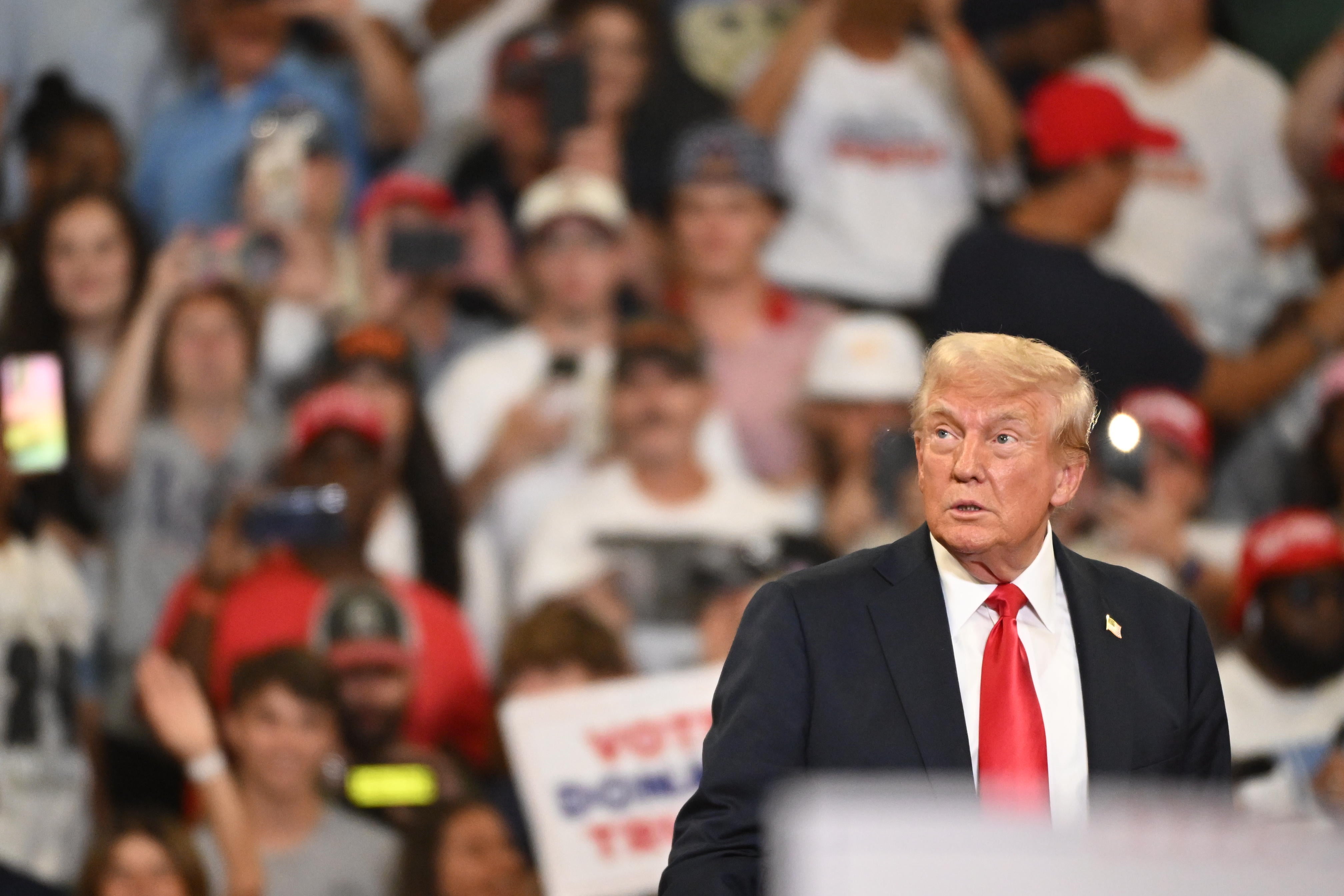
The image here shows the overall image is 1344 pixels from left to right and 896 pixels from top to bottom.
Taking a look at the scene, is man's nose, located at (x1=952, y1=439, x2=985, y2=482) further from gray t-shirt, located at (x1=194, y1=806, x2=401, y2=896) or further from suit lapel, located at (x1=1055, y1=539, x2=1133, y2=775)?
gray t-shirt, located at (x1=194, y1=806, x2=401, y2=896)

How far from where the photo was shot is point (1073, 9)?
18.5ft

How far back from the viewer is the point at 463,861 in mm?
4426

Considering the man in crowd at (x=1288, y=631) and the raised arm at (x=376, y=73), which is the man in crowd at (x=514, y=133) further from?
the man in crowd at (x=1288, y=631)

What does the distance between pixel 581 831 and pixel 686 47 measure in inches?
92.8

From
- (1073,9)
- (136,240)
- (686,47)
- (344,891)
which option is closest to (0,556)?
(136,240)

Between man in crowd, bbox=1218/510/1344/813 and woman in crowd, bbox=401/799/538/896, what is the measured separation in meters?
1.92

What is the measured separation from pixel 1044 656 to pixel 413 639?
3.13m

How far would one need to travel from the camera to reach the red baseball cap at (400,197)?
207 inches

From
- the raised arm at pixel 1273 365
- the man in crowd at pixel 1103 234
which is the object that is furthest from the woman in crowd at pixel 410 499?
the raised arm at pixel 1273 365

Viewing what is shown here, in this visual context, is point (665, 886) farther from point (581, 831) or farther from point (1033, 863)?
point (581, 831)

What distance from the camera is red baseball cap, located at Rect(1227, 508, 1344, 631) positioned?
486 centimetres

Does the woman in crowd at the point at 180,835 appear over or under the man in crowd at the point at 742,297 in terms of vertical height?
under

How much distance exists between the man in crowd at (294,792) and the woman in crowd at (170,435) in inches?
16.5

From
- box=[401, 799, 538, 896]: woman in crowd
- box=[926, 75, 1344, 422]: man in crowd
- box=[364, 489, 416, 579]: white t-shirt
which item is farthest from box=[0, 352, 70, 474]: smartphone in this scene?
box=[926, 75, 1344, 422]: man in crowd
